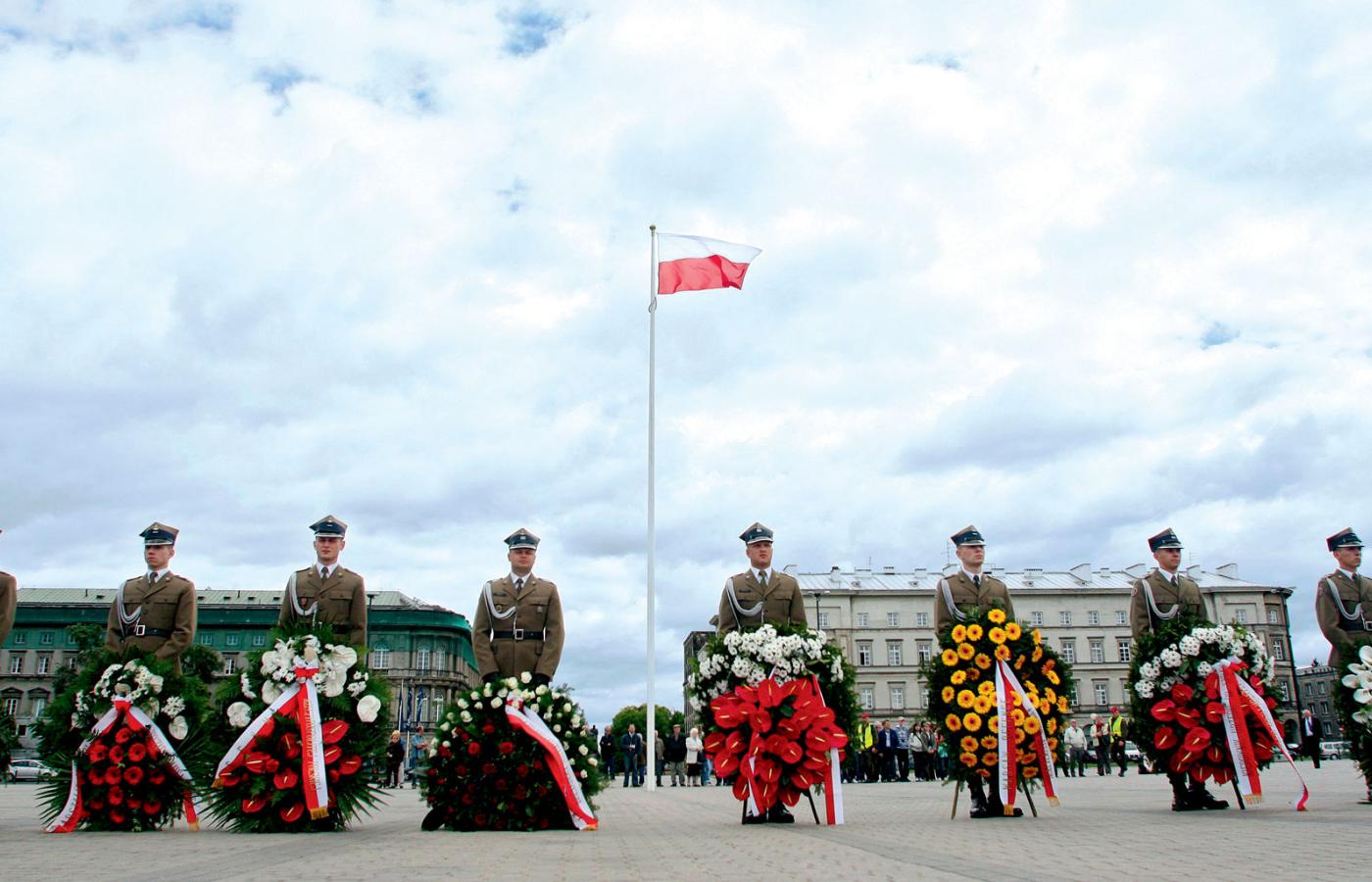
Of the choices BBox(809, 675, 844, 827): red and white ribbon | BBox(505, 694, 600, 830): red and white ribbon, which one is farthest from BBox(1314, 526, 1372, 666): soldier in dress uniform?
BBox(505, 694, 600, 830): red and white ribbon

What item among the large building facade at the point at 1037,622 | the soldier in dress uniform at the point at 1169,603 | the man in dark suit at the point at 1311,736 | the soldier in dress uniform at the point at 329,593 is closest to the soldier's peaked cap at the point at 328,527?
the soldier in dress uniform at the point at 329,593

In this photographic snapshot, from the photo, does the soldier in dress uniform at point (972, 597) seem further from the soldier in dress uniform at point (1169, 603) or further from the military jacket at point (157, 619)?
the military jacket at point (157, 619)

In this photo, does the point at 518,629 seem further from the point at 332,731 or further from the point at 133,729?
the point at 133,729

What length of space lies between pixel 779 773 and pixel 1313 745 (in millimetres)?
27162

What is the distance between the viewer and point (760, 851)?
24.1 feet

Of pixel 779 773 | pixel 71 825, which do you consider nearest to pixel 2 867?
pixel 71 825

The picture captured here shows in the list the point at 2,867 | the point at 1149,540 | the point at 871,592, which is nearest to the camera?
the point at 2,867

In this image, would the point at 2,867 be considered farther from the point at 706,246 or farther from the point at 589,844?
the point at 706,246

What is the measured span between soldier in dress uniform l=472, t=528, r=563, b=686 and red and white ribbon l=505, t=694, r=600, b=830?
0.72 metres

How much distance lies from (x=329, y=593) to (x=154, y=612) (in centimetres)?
191

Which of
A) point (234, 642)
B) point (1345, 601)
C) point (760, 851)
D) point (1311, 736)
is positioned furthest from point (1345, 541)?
point (234, 642)

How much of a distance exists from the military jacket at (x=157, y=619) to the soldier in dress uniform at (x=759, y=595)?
5.49 m

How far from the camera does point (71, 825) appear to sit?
31.7ft

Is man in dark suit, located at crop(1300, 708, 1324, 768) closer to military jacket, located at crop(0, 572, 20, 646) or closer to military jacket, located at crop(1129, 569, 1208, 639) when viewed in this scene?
military jacket, located at crop(1129, 569, 1208, 639)
